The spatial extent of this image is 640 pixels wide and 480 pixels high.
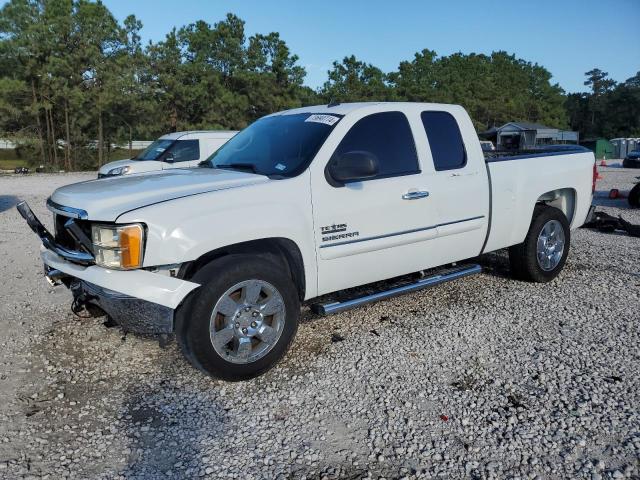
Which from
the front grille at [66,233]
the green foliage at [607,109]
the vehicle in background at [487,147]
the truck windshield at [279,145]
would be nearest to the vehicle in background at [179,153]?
the vehicle in background at [487,147]

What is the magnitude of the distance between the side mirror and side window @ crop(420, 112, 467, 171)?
3.33 ft

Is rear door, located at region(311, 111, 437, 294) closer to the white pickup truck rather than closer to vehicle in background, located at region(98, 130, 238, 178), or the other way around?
the white pickup truck

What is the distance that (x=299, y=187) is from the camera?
3850 millimetres

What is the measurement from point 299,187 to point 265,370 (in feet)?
4.29

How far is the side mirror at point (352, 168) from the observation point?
12.8 ft

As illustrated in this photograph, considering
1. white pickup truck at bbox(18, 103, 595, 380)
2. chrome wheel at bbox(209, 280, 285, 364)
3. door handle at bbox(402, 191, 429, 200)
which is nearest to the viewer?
white pickup truck at bbox(18, 103, 595, 380)

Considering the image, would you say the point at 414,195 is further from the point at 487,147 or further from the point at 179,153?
the point at 179,153

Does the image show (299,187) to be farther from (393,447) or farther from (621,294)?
(621,294)

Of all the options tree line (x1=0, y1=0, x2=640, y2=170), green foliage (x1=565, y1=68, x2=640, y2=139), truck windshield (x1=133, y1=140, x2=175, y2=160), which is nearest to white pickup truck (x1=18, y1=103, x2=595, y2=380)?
truck windshield (x1=133, y1=140, x2=175, y2=160)

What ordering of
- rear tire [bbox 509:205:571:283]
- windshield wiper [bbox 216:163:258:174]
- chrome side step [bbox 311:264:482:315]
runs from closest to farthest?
chrome side step [bbox 311:264:482:315], windshield wiper [bbox 216:163:258:174], rear tire [bbox 509:205:571:283]

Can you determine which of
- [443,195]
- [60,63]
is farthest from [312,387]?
[60,63]

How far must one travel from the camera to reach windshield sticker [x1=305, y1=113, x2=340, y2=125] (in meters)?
4.31

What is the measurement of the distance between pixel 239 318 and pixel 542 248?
3738mm

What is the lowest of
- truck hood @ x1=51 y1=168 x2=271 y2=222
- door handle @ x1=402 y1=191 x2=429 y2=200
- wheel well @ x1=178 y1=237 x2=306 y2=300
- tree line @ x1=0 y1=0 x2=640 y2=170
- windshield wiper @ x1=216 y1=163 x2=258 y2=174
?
wheel well @ x1=178 y1=237 x2=306 y2=300
